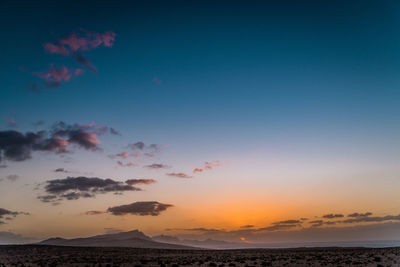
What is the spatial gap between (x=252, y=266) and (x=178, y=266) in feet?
30.7

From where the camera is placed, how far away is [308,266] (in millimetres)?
36062

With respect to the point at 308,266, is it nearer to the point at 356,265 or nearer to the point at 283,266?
the point at 283,266

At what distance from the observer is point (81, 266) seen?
4162cm

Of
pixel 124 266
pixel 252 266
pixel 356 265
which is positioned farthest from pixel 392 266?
pixel 124 266

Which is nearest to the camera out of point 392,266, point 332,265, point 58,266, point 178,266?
point 392,266

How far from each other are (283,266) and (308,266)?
113 inches

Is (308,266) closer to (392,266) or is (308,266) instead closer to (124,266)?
(392,266)

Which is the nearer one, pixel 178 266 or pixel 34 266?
pixel 178 266

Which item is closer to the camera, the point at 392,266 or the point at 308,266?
the point at 392,266

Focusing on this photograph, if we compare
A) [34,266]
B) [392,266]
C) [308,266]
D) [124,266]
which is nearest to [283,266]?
[308,266]

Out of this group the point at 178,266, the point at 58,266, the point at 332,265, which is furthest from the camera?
the point at 58,266

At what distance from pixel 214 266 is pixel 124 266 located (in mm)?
12108

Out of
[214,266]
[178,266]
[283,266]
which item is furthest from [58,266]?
[283,266]

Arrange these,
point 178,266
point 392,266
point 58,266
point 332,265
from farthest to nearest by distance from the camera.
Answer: point 58,266 → point 178,266 → point 332,265 → point 392,266
